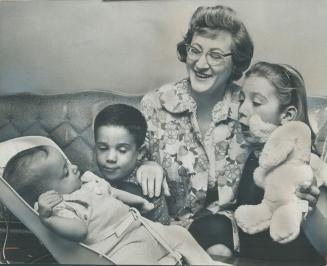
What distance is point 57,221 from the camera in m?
3.03

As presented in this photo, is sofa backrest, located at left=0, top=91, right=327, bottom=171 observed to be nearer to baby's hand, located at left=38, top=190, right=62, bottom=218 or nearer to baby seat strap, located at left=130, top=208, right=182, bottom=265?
baby's hand, located at left=38, top=190, right=62, bottom=218

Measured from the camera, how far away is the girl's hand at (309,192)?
2965 millimetres

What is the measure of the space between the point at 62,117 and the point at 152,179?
666 mm

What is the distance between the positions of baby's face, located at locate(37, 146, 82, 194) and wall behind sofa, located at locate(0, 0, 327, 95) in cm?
42

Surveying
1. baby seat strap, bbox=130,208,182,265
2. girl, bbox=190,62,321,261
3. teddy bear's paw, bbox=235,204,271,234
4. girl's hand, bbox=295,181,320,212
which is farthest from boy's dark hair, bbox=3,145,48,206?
girl's hand, bbox=295,181,320,212

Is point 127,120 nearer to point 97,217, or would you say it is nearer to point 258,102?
point 97,217

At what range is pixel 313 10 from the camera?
302 centimetres

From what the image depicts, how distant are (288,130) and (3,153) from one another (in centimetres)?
169

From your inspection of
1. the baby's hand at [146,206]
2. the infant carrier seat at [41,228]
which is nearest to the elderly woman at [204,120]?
the baby's hand at [146,206]

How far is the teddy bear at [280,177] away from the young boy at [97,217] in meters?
0.38

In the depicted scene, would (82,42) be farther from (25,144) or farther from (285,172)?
(285,172)

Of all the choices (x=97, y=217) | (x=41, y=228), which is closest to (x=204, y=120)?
(x=97, y=217)

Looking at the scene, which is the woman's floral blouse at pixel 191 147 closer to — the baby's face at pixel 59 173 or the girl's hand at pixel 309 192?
the girl's hand at pixel 309 192

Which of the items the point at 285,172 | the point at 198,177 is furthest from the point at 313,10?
the point at 198,177
